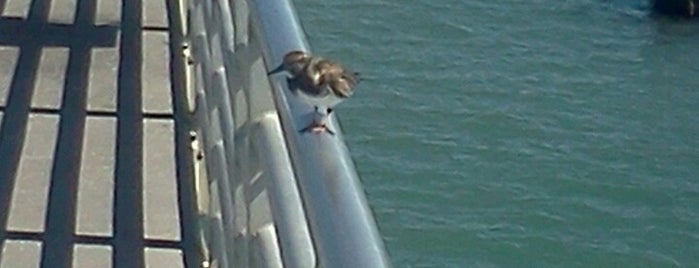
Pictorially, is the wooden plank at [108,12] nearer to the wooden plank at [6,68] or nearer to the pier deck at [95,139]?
the pier deck at [95,139]

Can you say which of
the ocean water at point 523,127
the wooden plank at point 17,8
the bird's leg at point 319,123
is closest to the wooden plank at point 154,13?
the wooden plank at point 17,8

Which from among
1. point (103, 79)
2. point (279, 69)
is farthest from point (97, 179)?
point (279, 69)

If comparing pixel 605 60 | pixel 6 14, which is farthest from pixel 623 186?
pixel 6 14

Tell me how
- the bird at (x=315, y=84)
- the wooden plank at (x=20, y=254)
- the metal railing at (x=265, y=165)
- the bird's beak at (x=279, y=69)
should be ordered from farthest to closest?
the wooden plank at (x=20, y=254) < the bird's beak at (x=279, y=69) < the bird at (x=315, y=84) < the metal railing at (x=265, y=165)

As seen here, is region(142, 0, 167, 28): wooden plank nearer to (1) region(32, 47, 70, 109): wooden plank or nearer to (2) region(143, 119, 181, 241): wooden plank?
(1) region(32, 47, 70, 109): wooden plank

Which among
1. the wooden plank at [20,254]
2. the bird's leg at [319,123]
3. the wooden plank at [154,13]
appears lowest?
the bird's leg at [319,123]

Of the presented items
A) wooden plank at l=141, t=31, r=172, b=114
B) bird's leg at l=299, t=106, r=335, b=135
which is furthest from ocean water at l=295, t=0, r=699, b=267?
bird's leg at l=299, t=106, r=335, b=135

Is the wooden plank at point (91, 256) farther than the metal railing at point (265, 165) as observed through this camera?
Yes
